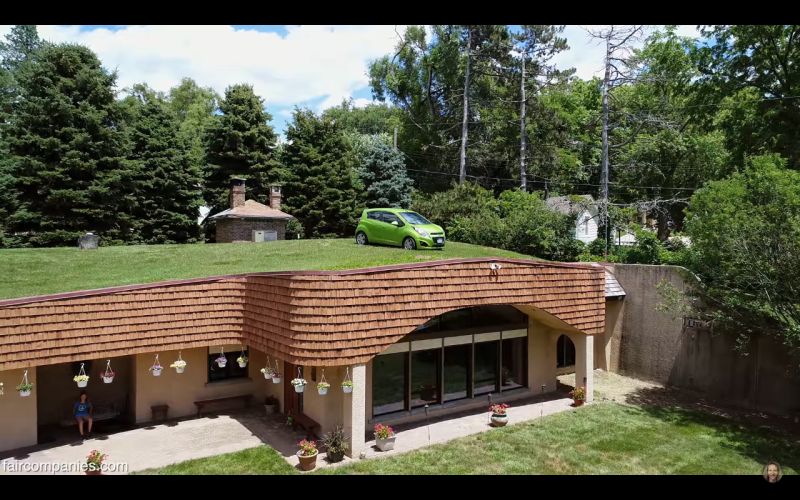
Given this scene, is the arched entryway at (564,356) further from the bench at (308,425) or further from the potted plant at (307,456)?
the potted plant at (307,456)

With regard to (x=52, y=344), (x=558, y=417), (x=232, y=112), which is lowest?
(x=558, y=417)

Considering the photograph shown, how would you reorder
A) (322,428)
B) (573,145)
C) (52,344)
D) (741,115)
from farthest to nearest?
1. (573,145)
2. (741,115)
3. (322,428)
4. (52,344)

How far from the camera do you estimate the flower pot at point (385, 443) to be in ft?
39.4

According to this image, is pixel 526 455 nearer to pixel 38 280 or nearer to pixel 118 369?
pixel 118 369

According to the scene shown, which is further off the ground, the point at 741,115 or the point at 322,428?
the point at 741,115

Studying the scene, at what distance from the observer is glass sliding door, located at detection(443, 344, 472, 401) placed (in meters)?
14.9

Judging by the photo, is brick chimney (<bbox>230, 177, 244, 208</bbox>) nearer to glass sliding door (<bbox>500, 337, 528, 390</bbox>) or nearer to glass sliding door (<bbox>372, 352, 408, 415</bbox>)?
glass sliding door (<bbox>372, 352, 408, 415</bbox>)

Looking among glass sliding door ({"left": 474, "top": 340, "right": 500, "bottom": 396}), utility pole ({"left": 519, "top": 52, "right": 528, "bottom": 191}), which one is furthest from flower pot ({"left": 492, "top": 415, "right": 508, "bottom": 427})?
utility pole ({"left": 519, "top": 52, "right": 528, "bottom": 191})

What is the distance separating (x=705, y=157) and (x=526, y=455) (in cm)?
3385

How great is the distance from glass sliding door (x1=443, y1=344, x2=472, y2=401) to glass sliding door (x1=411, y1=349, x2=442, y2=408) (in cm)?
30

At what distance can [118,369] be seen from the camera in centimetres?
1409

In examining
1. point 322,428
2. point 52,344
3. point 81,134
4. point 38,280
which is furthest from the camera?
point 81,134

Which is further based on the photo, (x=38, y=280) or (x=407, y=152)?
(x=407, y=152)

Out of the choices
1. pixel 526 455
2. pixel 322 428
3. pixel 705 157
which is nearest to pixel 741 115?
pixel 705 157
